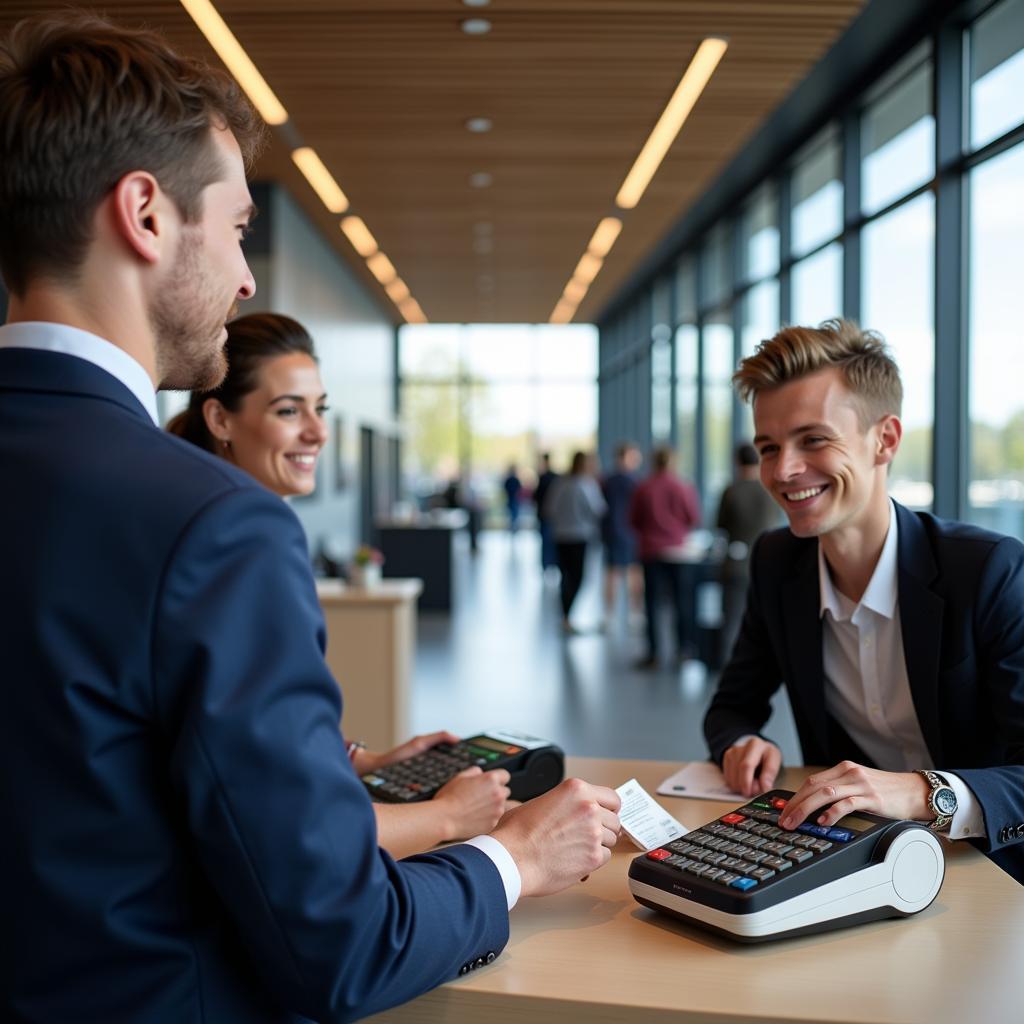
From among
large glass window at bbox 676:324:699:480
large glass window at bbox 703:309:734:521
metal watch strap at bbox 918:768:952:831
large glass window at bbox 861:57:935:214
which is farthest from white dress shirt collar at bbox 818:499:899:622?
large glass window at bbox 676:324:699:480

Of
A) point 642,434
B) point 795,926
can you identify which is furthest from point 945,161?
point 642,434

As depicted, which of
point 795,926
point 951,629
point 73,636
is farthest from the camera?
point 951,629

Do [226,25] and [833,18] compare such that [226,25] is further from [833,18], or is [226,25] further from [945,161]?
[945,161]

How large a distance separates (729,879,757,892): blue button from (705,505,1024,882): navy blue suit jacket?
1.89 feet

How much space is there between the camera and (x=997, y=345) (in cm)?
563

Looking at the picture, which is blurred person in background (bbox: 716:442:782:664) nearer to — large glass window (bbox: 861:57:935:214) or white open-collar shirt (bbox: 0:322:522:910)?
large glass window (bbox: 861:57:935:214)

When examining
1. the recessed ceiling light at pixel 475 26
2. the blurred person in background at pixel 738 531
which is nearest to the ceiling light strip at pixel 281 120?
the recessed ceiling light at pixel 475 26

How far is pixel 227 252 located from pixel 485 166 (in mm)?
7548

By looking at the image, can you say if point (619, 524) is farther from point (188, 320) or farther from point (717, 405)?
point (188, 320)

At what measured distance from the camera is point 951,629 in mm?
1998

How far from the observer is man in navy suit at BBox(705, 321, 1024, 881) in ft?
6.50

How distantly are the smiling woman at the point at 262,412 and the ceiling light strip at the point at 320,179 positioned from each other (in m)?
5.59

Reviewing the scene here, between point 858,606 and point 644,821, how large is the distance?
2.49 ft

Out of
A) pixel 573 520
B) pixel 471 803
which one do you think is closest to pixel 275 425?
pixel 471 803
